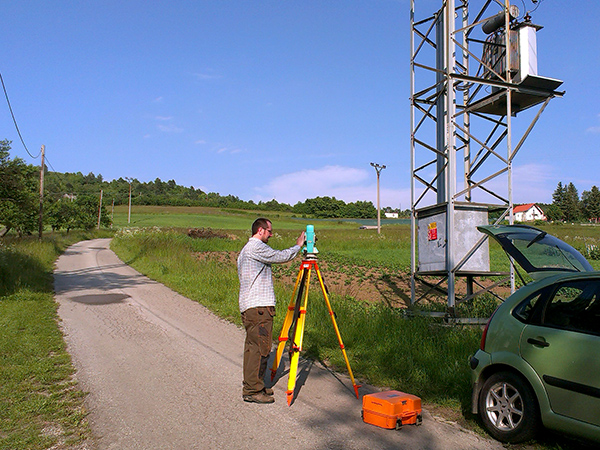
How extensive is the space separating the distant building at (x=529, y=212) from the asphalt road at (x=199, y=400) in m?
127

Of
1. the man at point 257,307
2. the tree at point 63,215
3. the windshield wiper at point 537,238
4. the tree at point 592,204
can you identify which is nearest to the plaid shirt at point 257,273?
the man at point 257,307

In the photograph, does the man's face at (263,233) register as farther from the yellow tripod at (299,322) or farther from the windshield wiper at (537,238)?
the windshield wiper at (537,238)

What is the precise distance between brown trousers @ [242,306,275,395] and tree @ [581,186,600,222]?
13610cm

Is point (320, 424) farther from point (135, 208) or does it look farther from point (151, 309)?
point (135, 208)

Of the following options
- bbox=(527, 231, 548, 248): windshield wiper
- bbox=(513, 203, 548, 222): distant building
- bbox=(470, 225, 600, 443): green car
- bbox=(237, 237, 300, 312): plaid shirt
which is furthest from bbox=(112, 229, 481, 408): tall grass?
bbox=(513, 203, 548, 222): distant building

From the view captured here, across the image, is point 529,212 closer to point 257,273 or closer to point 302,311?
point 302,311

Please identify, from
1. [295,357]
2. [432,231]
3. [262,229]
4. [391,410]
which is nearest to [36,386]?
[295,357]

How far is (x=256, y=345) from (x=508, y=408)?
2.61m

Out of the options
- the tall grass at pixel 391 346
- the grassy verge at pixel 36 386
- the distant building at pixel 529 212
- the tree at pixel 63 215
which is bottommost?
the grassy verge at pixel 36 386

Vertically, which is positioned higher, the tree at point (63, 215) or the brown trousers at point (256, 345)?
the tree at point (63, 215)

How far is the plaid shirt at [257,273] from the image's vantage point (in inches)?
219

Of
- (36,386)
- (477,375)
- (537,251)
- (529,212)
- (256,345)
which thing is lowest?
(36,386)

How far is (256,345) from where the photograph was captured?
5.48 meters

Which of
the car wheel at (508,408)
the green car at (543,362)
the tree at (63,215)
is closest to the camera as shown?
the green car at (543,362)
